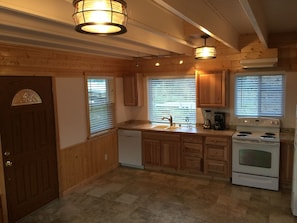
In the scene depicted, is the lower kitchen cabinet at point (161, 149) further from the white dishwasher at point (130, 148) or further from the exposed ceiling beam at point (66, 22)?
the exposed ceiling beam at point (66, 22)

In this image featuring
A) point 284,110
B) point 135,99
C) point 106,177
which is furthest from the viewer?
point 135,99

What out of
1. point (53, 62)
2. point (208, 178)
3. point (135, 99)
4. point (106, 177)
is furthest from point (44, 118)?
point (208, 178)

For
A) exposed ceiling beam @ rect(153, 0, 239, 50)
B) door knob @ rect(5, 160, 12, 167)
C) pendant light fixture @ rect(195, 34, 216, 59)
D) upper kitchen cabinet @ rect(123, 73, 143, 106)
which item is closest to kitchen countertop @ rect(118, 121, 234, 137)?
upper kitchen cabinet @ rect(123, 73, 143, 106)

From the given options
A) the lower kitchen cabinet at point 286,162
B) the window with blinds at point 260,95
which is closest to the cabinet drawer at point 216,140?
the window with blinds at point 260,95

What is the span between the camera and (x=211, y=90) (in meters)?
5.16

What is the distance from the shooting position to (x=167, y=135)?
5355 millimetres

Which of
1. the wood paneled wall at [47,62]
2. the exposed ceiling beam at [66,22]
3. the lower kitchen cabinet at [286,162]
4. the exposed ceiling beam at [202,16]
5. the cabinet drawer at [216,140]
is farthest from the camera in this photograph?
the cabinet drawer at [216,140]

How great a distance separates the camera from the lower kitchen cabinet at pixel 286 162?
14.4ft

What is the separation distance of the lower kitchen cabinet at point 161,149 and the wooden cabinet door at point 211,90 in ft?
3.04

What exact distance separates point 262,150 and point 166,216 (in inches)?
82.3

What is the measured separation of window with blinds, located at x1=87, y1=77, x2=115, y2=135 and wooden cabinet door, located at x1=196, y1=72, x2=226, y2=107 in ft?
6.43

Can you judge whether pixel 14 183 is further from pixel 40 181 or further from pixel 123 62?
pixel 123 62

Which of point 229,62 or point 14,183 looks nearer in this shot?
point 14,183

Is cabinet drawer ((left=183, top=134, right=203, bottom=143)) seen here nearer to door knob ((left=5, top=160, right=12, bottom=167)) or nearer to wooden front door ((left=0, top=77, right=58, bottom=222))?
wooden front door ((left=0, top=77, right=58, bottom=222))
